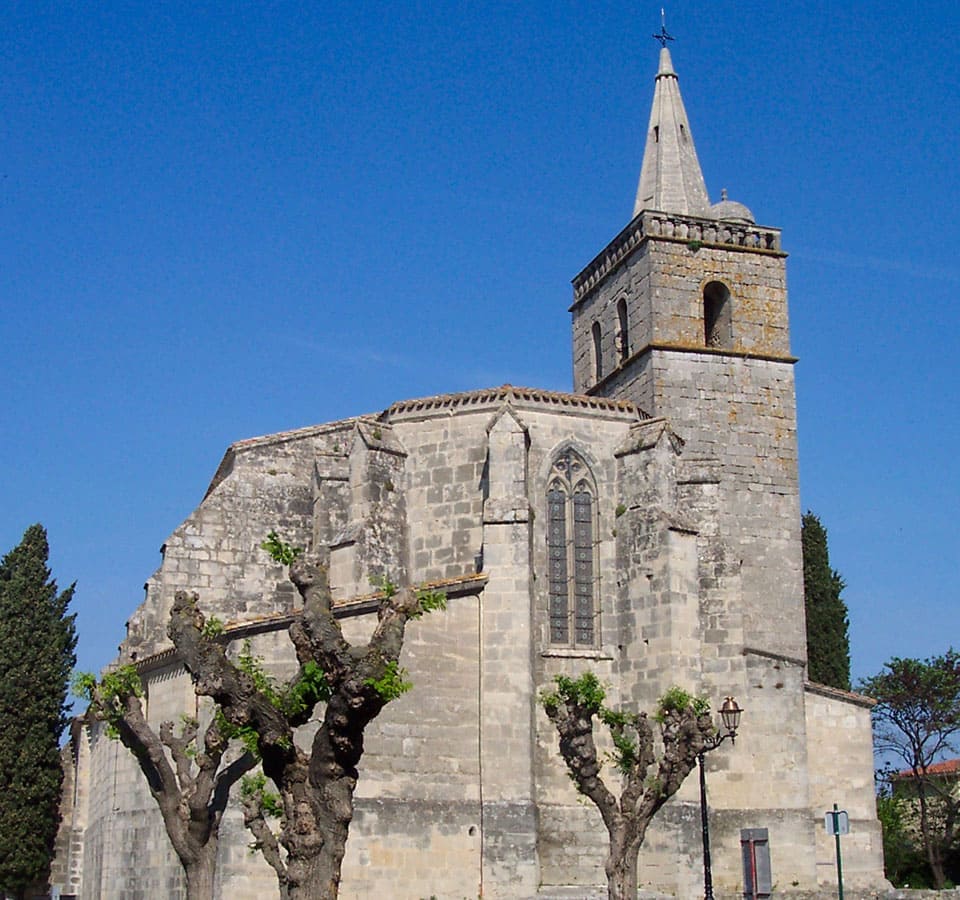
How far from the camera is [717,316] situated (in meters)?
34.8

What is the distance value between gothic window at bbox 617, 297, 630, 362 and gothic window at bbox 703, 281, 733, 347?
2.08 meters

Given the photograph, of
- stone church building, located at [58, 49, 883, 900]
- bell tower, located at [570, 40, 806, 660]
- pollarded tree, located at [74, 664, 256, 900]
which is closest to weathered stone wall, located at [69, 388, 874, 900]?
stone church building, located at [58, 49, 883, 900]

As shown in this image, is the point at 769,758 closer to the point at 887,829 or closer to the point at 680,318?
the point at 680,318

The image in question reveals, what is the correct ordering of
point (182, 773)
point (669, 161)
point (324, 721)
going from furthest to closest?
1. point (669, 161)
2. point (182, 773)
3. point (324, 721)

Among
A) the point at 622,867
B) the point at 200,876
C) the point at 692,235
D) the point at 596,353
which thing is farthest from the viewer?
the point at 596,353

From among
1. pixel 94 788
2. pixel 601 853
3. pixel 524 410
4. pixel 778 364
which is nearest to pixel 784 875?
pixel 601 853

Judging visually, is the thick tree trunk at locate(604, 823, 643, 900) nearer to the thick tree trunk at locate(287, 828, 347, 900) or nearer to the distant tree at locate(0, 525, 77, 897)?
the thick tree trunk at locate(287, 828, 347, 900)

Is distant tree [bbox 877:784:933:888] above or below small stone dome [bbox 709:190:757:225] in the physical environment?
below

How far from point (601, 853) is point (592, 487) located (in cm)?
719

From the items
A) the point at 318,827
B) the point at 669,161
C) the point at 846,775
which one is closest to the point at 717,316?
the point at 669,161

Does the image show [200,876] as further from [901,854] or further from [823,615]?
[901,854]

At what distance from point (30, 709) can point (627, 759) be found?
19.1 meters

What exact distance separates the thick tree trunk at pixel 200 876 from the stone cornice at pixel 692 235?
20560 mm

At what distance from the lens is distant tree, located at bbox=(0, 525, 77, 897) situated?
33.9 m
